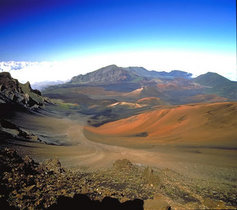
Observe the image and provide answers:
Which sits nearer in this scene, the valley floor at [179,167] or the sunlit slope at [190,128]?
the valley floor at [179,167]

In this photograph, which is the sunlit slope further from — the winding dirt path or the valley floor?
the winding dirt path

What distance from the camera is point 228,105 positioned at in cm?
3422

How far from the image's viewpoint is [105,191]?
10.5 metres

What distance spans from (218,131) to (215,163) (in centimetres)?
1023

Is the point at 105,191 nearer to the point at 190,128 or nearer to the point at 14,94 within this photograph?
the point at 190,128

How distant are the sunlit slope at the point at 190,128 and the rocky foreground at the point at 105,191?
12574 millimetres

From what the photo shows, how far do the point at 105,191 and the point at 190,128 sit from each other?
24355 millimetres

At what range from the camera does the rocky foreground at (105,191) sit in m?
8.37

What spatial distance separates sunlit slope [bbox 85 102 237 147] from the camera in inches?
981

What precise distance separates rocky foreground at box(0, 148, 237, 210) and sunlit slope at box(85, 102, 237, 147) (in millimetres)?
12574

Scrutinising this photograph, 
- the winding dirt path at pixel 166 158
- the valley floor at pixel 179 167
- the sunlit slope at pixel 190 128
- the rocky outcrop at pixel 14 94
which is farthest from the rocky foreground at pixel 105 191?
the rocky outcrop at pixel 14 94

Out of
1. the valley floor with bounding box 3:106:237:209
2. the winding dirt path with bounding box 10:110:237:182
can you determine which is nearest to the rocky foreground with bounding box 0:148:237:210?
the valley floor with bounding box 3:106:237:209

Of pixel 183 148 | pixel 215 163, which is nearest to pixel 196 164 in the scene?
pixel 215 163

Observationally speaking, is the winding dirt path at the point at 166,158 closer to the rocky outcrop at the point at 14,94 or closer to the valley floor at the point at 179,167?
the valley floor at the point at 179,167
